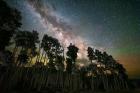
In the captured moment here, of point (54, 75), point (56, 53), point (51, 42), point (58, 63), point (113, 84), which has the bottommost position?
point (113, 84)

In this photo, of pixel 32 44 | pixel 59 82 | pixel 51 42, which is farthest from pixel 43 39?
pixel 59 82

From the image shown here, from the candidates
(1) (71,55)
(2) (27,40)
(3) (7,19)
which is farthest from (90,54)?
(3) (7,19)

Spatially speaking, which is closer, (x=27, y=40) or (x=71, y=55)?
(x=27, y=40)

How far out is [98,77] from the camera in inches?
2277

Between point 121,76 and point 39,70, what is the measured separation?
131ft

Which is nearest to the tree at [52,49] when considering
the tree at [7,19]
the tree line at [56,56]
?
the tree line at [56,56]

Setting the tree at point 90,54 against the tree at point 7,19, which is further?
the tree at point 90,54

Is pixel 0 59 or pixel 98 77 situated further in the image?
pixel 98 77

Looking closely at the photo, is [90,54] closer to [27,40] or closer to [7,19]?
[27,40]

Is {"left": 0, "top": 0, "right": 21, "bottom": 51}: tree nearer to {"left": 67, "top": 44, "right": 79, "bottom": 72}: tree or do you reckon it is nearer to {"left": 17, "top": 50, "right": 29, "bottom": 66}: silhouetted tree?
{"left": 17, "top": 50, "right": 29, "bottom": 66}: silhouetted tree

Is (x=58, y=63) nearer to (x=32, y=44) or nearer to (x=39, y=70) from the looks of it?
(x=39, y=70)

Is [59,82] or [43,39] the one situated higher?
[43,39]

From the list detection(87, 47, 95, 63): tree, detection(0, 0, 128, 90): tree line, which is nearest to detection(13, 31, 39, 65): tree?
detection(0, 0, 128, 90): tree line

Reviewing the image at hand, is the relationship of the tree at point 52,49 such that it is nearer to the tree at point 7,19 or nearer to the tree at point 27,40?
the tree at point 27,40
